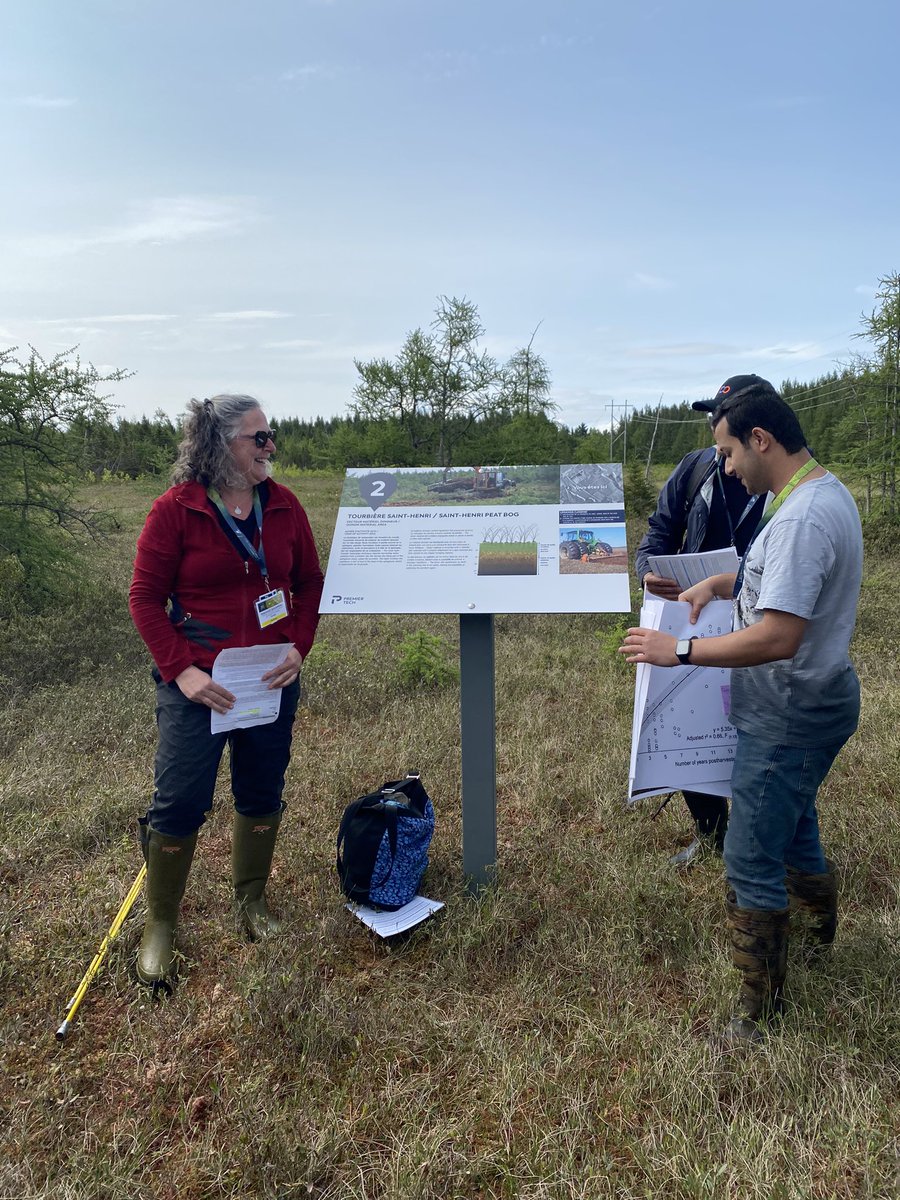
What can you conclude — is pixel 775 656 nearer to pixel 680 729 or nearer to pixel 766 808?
pixel 766 808

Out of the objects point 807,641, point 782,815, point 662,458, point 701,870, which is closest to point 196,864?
point 701,870

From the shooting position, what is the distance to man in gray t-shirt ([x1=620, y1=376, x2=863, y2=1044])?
7.27 ft

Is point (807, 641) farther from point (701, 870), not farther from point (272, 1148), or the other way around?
point (272, 1148)

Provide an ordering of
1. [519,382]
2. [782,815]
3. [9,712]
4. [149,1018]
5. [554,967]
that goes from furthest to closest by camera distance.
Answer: [519,382] → [9,712] → [554,967] → [149,1018] → [782,815]

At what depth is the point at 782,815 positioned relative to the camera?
8.02 ft

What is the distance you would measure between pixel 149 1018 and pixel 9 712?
13.2ft

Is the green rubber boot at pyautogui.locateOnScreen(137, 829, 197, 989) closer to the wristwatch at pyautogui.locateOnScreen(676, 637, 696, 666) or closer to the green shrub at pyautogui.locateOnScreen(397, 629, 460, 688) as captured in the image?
the wristwatch at pyautogui.locateOnScreen(676, 637, 696, 666)

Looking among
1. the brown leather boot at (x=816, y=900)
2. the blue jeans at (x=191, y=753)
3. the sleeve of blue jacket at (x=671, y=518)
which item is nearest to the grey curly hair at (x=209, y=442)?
the blue jeans at (x=191, y=753)

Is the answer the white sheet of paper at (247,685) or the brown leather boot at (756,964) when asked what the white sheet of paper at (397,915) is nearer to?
the white sheet of paper at (247,685)

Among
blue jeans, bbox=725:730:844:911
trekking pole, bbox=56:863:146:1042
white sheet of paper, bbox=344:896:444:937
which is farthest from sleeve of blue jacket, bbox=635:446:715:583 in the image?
trekking pole, bbox=56:863:146:1042

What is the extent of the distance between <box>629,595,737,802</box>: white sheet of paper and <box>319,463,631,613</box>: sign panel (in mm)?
365

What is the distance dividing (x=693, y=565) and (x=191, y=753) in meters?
2.13

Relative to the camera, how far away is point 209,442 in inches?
116

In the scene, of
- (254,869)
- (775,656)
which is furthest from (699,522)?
(254,869)
